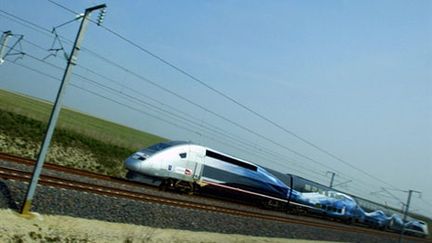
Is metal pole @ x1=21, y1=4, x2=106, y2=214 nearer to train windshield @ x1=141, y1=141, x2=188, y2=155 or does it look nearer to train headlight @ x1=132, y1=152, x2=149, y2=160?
train headlight @ x1=132, y1=152, x2=149, y2=160

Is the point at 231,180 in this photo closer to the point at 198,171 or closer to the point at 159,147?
the point at 198,171

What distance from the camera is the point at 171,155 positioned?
2944 cm

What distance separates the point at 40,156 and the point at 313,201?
32.9 m

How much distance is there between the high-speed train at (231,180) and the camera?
28891 mm

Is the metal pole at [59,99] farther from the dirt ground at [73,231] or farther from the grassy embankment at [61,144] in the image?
the grassy embankment at [61,144]

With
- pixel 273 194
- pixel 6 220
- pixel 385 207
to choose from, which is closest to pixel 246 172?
pixel 273 194

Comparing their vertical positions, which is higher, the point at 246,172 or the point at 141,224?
the point at 246,172

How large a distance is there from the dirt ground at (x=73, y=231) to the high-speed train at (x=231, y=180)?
10422 mm

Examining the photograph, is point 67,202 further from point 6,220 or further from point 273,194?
point 273,194

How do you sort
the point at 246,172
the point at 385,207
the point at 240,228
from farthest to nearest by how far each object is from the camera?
the point at 385,207
the point at 246,172
the point at 240,228

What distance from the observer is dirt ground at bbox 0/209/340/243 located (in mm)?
12911

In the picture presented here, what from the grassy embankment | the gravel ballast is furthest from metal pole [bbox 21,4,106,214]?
→ the grassy embankment

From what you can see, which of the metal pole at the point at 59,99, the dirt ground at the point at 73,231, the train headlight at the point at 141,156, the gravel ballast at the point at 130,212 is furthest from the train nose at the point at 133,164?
the metal pole at the point at 59,99

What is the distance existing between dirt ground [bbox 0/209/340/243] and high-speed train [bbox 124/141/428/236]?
10.4 meters
